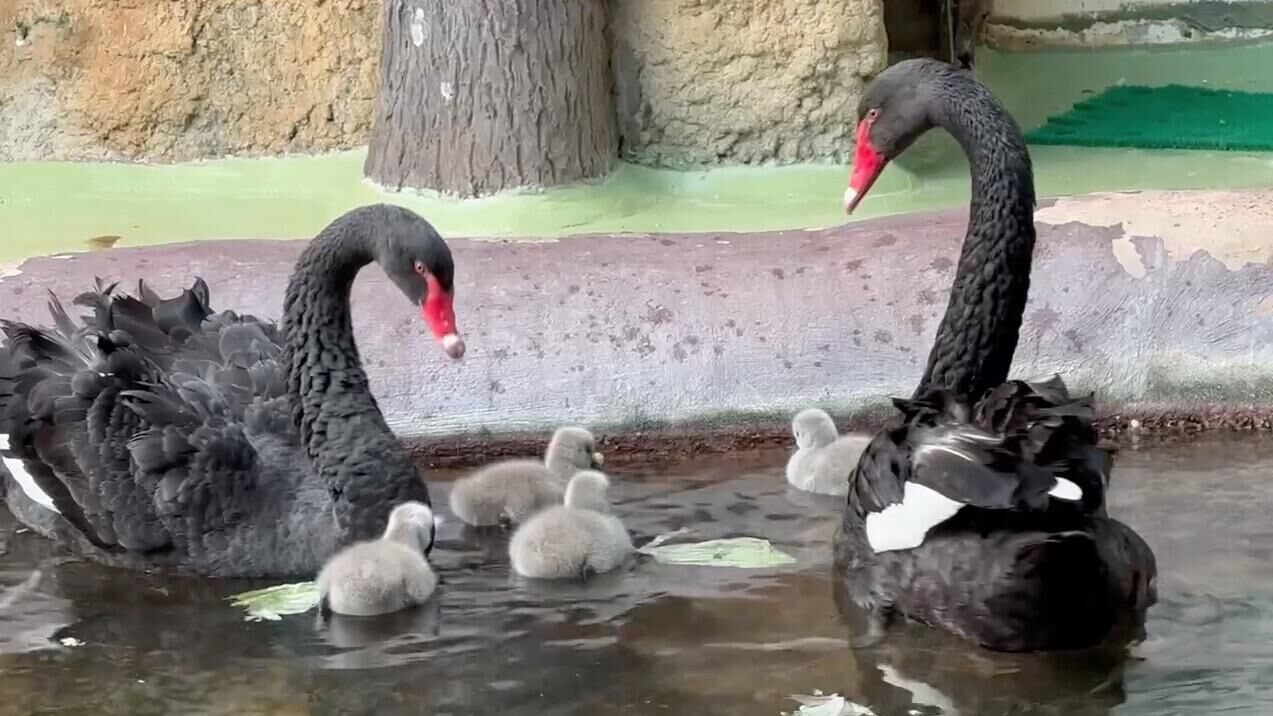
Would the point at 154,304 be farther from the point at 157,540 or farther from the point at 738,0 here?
the point at 738,0

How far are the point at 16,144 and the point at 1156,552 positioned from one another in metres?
3.91

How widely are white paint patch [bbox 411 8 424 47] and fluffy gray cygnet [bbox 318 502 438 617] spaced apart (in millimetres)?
2302

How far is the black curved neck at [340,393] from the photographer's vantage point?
2.85 metres

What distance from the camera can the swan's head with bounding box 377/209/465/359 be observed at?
2791 mm

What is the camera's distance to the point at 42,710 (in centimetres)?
234

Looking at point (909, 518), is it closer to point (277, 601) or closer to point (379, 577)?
point (379, 577)

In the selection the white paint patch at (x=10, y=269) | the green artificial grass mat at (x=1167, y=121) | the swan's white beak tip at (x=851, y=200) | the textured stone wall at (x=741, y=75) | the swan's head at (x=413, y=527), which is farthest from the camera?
the green artificial grass mat at (x=1167, y=121)

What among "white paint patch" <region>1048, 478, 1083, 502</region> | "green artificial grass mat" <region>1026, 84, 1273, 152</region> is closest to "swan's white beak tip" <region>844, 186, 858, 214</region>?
"white paint patch" <region>1048, 478, 1083, 502</region>

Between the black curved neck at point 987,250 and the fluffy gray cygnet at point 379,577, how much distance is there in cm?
90

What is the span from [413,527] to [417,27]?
232cm

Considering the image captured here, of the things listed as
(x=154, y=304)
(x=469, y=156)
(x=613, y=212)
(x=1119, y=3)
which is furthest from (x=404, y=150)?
(x=1119, y=3)

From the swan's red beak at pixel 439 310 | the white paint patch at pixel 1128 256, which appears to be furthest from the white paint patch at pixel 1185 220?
the swan's red beak at pixel 439 310

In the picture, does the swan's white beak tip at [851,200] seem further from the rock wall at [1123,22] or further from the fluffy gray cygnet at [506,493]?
the rock wall at [1123,22]

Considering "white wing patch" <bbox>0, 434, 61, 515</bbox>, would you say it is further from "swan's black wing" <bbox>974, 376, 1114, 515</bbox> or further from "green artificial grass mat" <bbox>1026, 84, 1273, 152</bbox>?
"green artificial grass mat" <bbox>1026, 84, 1273, 152</bbox>
